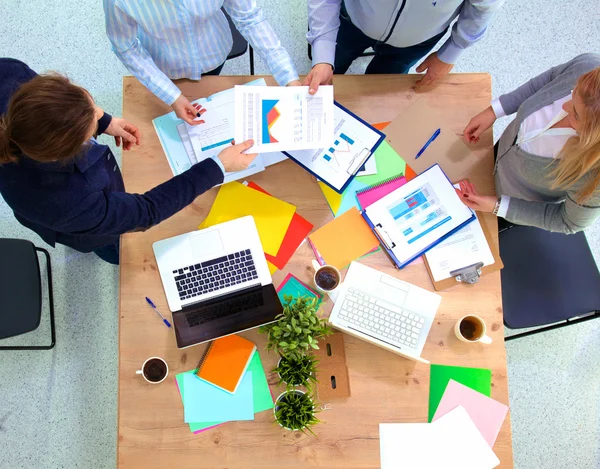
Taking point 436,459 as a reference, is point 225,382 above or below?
above

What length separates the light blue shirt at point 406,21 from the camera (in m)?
1.31

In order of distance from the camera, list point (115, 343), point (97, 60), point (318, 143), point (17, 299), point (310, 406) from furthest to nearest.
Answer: point (97, 60) < point (115, 343) < point (17, 299) < point (318, 143) < point (310, 406)

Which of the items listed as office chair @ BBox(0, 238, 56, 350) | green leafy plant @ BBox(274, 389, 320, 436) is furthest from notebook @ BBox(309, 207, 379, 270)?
office chair @ BBox(0, 238, 56, 350)

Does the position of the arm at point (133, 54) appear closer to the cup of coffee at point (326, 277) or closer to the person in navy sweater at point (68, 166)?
the person in navy sweater at point (68, 166)

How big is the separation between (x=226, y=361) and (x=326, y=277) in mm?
372

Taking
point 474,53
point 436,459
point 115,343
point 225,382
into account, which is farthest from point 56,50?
point 436,459

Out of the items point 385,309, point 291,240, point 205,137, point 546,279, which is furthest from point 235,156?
point 546,279

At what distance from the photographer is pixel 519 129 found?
4.30 feet

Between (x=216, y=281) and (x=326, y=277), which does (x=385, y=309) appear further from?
(x=216, y=281)

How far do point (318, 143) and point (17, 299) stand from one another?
1245mm

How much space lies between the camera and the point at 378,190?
4.56 feet

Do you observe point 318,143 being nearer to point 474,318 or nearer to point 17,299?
point 474,318

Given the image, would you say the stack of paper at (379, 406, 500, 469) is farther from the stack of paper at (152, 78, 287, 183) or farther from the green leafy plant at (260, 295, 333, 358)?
the stack of paper at (152, 78, 287, 183)

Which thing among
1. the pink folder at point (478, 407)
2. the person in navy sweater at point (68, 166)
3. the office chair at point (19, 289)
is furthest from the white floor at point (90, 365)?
the pink folder at point (478, 407)
